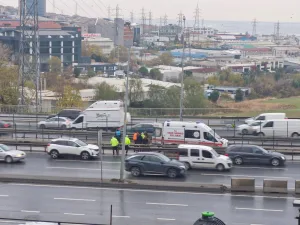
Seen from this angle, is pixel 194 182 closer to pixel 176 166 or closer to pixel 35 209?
pixel 176 166

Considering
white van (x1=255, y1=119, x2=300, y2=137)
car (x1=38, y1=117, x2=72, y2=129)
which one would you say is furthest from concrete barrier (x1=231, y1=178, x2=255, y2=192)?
car (x1=38, y1=117, x2=72, y2=129)

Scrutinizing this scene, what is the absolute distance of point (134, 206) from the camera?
54.2 ft

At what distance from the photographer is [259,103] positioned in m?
53.6

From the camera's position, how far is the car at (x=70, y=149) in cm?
2280

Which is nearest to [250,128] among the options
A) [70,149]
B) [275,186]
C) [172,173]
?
[70,149]

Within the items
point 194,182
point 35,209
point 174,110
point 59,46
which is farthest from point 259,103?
point 59,46

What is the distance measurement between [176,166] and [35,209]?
5130 millimetres

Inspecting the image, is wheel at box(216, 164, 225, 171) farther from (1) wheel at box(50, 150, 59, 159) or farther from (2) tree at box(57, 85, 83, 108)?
(2) tree at box(57, 85, 83, 108)

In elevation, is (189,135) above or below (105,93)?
above

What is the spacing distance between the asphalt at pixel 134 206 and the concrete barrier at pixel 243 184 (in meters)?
0.46

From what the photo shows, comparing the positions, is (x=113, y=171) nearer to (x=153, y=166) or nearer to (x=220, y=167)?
(x=153, y=166)

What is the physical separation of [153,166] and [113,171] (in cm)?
173

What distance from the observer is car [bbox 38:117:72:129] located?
30672 mm

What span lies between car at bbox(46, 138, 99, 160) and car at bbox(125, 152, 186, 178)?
3194 mm
